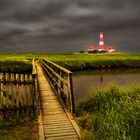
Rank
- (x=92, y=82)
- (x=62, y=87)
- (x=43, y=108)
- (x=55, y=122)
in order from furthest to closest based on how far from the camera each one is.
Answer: (x=92, y=82), (x=62, y=87), (x=43, y=108), (x=55, y=122)

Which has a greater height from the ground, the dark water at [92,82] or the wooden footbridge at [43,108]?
the wooden footbridge at [43,108]

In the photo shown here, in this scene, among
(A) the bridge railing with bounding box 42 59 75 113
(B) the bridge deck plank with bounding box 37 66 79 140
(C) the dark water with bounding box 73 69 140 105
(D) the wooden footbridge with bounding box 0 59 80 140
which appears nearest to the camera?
(B) the bridge deck plank with bounding box 37 66 79 140

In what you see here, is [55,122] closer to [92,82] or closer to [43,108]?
[43,108]

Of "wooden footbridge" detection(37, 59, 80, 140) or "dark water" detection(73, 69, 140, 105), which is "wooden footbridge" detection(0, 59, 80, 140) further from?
"dark water" detection(73, 69, 140, 105)

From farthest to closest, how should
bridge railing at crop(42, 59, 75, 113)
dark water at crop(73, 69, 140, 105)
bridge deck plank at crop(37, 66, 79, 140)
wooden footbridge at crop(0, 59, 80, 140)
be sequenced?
dark water at crop(73, 69, 140, 105), bridge railing at crop(42, 59, 75, 113), wooden footbridge at crop(0, 59, 80, 140), bridge deck plank at crop(37, 66, 79, 140)

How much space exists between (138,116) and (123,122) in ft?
1.71

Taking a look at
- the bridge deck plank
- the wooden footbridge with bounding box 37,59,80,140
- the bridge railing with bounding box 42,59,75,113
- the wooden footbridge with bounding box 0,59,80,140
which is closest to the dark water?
the bridge railing with bounding box 42,59,75,113

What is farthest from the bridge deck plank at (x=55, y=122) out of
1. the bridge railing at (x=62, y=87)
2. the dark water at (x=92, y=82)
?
the dark water at (x=92, y=82)

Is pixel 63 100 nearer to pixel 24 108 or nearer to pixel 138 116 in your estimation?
pixel 24 108

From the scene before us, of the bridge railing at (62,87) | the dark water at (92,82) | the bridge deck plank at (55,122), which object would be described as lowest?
the dark water at (92,82)

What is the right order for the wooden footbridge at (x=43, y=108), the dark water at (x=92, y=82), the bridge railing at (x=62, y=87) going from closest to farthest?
the wooden footbridge at (x=43, y=108) → the bridge railing at (x=62, y=87) → the dark water at (x=92, y=82)

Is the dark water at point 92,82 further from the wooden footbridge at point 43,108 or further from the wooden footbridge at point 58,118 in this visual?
the wooden footbridge at point 43,108

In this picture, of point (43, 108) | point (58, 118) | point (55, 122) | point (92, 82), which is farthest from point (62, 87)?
point (92, 82)

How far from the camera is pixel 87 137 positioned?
23.9 feet
